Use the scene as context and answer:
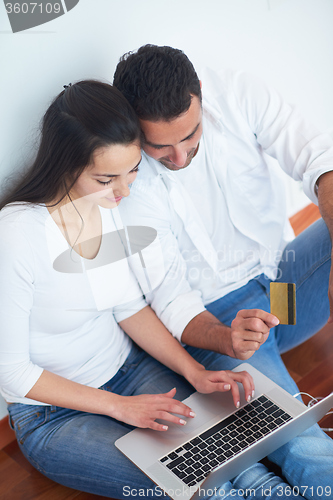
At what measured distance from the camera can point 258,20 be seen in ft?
4.83

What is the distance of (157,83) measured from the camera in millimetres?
→ 982

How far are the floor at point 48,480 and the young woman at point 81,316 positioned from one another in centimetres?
18

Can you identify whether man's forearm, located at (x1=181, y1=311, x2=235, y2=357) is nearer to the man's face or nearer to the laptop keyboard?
the laptop keyboard

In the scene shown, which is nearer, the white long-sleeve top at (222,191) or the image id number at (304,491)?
the image id number at (304,491)

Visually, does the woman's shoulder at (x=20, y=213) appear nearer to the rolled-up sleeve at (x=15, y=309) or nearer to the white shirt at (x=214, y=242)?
the rolled-up sleeve at (x=15, y=309)

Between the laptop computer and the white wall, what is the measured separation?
566 mm

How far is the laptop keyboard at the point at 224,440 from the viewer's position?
93 centimetres

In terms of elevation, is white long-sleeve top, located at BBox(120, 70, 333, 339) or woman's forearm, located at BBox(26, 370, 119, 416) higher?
white long-sleeve top, located at BBox(120, 70, 333, 339)

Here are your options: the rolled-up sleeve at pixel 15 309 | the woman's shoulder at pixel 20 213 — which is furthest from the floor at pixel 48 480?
the woman's shoulder at pixel 20 213

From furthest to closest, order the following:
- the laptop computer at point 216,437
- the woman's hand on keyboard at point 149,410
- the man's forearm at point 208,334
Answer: the man's forearm at point 208,334 → the woman's hand on keyboard at point 149,410 → the laptop computer at point 216,437

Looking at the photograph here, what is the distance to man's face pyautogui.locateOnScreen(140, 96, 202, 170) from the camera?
102 cm
